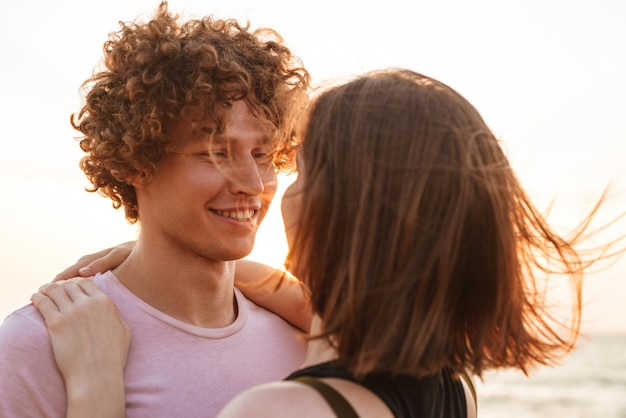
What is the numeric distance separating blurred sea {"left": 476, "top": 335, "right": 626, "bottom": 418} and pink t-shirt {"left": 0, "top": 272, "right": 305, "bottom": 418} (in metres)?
13.9

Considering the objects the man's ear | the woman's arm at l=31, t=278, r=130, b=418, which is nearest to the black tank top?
the woman's arm at l=31, t=278, r=130, b=418

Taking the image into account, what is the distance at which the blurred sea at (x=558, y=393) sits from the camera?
18.0 metres

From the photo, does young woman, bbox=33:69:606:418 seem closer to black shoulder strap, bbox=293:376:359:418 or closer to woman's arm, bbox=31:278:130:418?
black shoulder strap, bbox=293:376:359:418

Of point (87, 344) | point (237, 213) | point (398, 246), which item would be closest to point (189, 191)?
point (237, 213)

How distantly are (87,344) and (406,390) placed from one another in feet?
3.68

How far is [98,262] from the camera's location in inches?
115

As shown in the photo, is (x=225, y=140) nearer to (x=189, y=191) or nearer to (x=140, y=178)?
(x=189, y=191)

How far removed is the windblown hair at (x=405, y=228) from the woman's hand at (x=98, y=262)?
1.32m

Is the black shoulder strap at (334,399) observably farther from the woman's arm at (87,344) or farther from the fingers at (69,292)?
the fingers at (69,292)

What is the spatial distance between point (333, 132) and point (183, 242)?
4.24 feet

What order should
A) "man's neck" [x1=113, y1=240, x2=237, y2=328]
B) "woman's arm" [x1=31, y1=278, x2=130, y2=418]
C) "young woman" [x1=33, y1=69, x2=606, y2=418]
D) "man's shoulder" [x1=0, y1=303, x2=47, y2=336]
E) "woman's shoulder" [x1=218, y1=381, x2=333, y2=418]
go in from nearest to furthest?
"woman's shoulder" [x1=218, y1=381, x2=333, y2=418] < "young woman" [x1=33, y1=69, x2=606, y2=418] < "woman's arm" [x1=31, y1=278, x2=130, y2=418] < "man's shoulder" [x1=0, y1=303, x2=47, y2=336] < "man's neck" [x1=113, y1=240, x2=237, y2=328]

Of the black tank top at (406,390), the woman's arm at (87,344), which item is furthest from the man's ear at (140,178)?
Result: the black tank top at (406,390)

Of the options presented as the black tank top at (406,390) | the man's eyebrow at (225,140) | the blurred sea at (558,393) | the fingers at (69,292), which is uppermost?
the man's eyebrow at (225,140)

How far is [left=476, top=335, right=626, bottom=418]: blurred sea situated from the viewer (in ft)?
59.0
